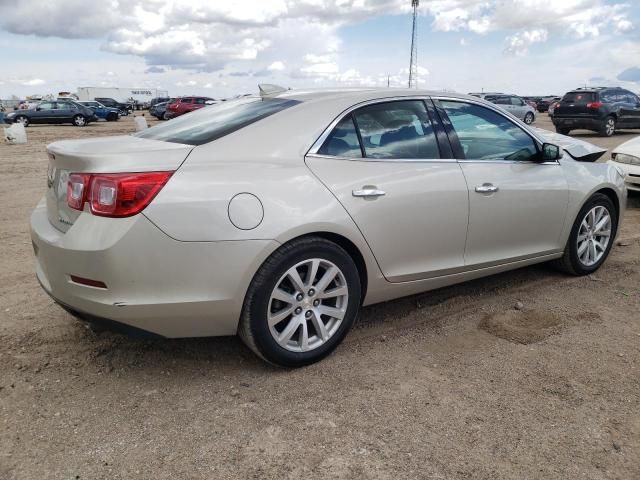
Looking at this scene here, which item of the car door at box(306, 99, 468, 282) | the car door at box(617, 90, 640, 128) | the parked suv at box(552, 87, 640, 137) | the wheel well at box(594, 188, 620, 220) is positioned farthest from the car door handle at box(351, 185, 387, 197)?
the car door at box(617, 90, 640, 128)

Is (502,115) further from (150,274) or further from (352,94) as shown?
(150,274)

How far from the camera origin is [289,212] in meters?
2.89

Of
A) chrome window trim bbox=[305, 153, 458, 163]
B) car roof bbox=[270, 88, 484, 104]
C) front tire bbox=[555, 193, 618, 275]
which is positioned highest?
car roof bbox=[270, 88, 484, 104]

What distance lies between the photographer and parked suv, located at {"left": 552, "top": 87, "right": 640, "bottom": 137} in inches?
750

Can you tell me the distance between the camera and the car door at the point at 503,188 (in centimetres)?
377

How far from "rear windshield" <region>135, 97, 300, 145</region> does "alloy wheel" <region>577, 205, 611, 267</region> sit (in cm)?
276

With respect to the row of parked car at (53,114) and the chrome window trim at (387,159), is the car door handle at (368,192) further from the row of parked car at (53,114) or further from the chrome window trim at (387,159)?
the row of parked car at (53,114)

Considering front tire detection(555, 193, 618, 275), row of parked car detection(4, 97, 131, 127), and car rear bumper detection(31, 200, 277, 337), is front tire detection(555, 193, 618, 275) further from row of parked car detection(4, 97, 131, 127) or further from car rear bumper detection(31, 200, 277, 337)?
row of parked car detection(4, 97, 131, 127)

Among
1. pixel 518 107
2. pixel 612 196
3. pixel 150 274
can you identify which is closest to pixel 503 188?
pixel 612 196

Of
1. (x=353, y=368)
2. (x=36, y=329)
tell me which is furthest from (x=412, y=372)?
(x=36, y=329)

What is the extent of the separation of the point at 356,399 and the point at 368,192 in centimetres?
114

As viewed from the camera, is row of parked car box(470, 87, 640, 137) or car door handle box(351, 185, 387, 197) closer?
car door handle box(351, 185, 387, 197)

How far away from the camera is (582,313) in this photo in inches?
157

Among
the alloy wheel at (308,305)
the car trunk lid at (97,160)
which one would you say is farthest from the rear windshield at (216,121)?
the alloy wheel at (308,305)
